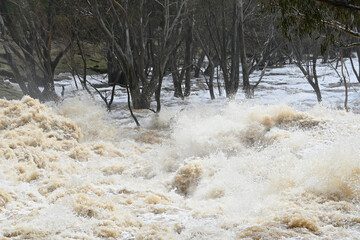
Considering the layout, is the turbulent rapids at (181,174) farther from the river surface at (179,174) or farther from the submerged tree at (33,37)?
the submerged tree at (33,37)

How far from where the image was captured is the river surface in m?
4.61

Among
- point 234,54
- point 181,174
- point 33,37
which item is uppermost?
point 33,37

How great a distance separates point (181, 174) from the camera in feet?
22.7

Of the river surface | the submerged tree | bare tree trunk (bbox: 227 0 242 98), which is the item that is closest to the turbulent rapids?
the river surface

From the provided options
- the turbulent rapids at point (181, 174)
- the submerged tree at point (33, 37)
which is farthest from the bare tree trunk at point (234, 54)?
the submerged tree at point (33, 37)

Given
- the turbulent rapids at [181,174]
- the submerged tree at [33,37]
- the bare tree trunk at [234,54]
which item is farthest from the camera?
Answer: the bare tree trunk at [234,54]

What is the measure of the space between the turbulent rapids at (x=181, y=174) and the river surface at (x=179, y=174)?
0.07ft

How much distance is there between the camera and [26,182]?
6.32 metres

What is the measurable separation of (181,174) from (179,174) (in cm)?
3

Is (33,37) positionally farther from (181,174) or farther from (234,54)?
(181,174)

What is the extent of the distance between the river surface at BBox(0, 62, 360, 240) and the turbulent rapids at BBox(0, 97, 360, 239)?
20mm

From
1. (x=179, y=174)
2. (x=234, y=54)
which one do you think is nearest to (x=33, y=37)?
(x=234, y=54)

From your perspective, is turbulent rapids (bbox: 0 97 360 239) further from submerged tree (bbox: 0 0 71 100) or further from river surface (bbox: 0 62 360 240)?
submerged tree (bbox: 0 0 71 100)

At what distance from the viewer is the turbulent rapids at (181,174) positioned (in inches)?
181
